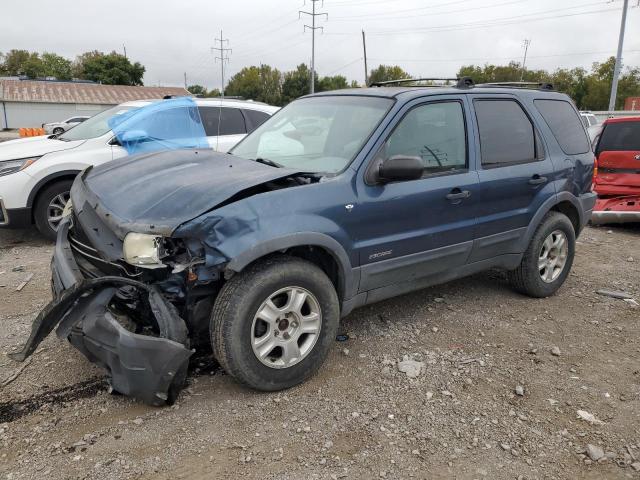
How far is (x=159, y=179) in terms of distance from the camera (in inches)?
130

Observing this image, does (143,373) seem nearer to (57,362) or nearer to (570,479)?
(57,362)

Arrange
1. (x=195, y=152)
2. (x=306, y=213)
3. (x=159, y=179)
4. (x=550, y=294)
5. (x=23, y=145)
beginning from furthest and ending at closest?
(x=23, y=145) → (x=550, y=294) → (x=195, y=152) → (x=159, y=179) → (x=306, y=213)

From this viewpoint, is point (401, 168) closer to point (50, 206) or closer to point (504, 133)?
point (504, 133)

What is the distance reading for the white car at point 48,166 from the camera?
5.81 m

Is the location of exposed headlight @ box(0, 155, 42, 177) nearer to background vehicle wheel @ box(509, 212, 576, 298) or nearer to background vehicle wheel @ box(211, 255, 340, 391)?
background vehicle wheel @ box(211, 255, 340, 391)

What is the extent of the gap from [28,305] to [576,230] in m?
5.20

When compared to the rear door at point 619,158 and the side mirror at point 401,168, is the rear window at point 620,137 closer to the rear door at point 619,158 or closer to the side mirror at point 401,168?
the rear door at point 619,158

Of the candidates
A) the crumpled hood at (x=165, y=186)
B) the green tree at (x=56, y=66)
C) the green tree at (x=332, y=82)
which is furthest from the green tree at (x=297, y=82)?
the crumpled hood at (x=165, y=186)

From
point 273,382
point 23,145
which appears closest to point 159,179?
point 273,382

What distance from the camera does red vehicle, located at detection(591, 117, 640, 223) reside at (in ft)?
24.2

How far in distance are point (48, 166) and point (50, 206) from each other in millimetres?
490

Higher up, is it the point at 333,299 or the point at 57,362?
the point at 333,299

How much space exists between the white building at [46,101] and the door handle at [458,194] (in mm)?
52965

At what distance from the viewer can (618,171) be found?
753cm
